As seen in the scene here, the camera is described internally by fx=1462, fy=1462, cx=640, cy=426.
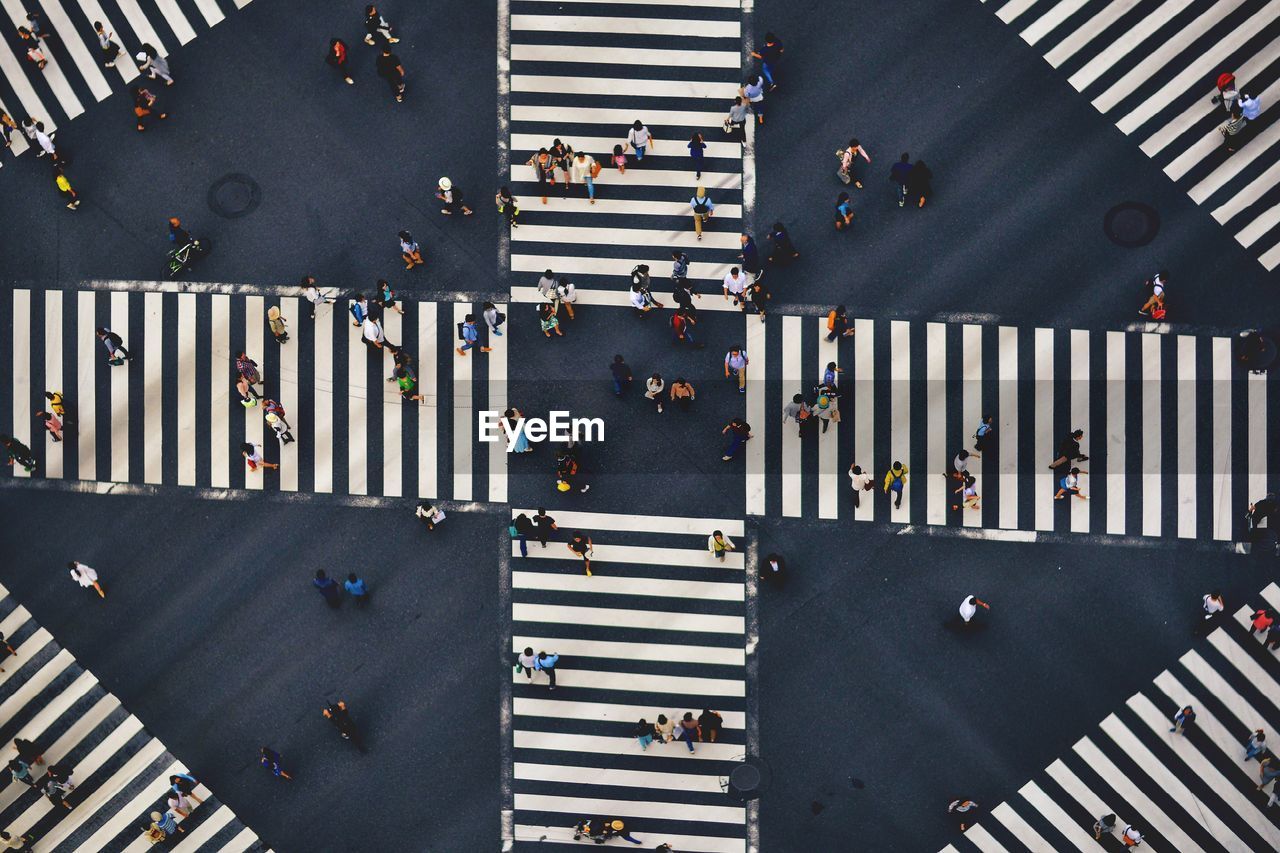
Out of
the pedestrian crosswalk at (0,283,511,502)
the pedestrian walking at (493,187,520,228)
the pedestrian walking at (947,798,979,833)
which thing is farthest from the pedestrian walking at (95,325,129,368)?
the pedestrian walking at (947,798,979,833)

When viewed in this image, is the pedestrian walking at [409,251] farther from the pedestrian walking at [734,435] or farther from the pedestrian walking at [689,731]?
the pedestrian walking at [689,731]

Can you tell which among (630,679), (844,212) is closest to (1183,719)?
(630,679)

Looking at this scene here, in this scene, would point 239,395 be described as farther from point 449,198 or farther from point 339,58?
point 339,58

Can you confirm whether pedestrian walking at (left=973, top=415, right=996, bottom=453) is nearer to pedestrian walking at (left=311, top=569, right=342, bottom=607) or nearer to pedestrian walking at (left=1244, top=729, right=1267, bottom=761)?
pedestrian walking at (left=1244, top=729, right=1267, bottom=761)

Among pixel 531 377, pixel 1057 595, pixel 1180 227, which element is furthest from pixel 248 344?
pixel 1180 227

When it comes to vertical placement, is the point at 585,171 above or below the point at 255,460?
above

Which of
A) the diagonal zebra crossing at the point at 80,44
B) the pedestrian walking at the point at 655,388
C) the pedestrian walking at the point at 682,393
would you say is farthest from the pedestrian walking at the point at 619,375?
the diagonal zebra crossing at the point at 80,44

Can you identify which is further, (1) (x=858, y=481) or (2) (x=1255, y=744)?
(1) (x=858, y=481)
